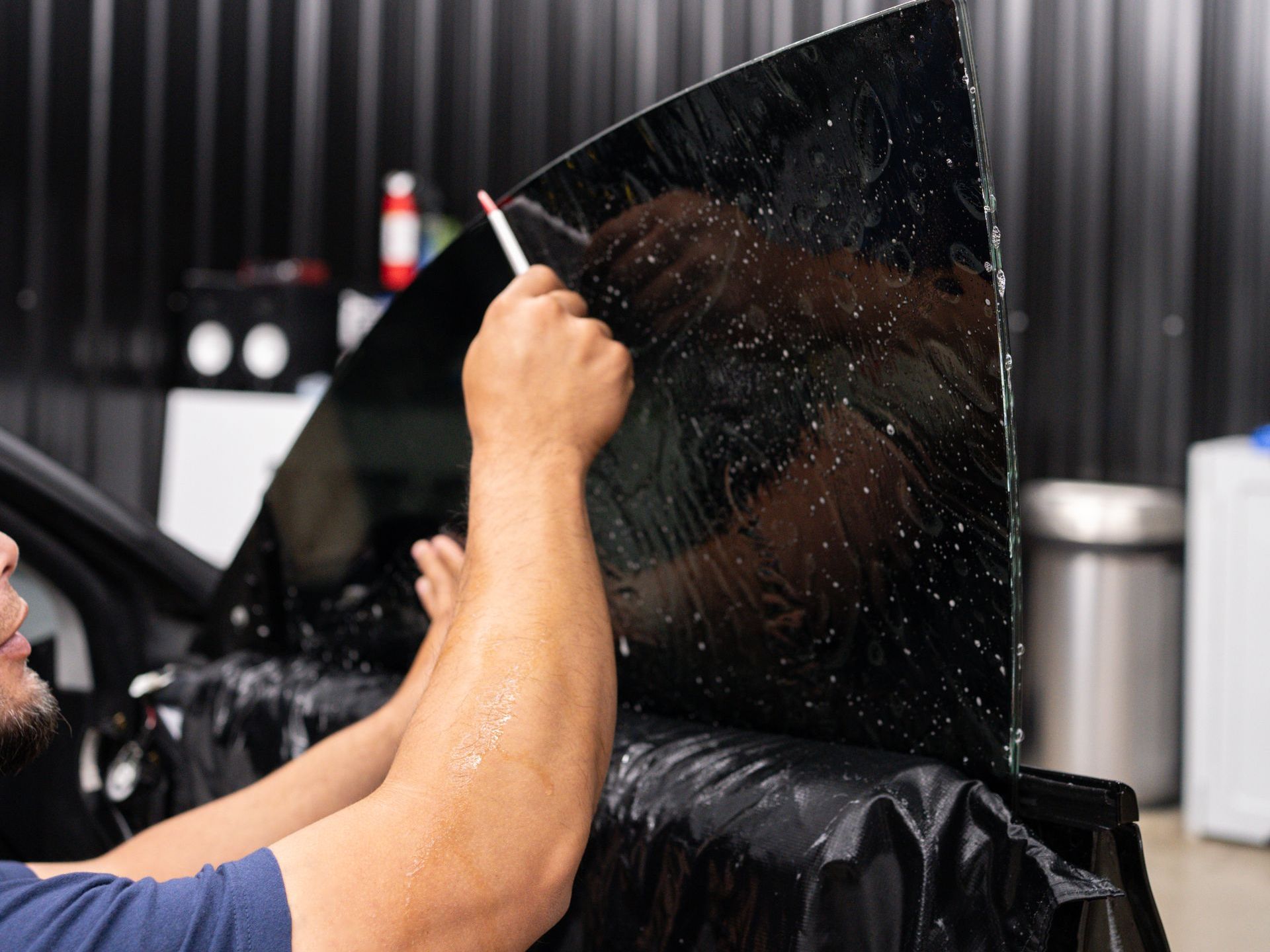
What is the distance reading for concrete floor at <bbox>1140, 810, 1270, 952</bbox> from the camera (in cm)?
221

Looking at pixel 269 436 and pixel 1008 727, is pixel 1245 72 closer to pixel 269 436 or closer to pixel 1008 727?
pixel 269 436

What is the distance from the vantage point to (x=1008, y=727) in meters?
0.72

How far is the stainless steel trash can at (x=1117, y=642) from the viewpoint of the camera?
115 inches

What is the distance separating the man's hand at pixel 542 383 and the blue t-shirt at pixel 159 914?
29cm

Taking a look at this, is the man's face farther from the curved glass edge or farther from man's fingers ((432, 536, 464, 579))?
the curved glass edge

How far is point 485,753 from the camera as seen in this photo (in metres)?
0.63

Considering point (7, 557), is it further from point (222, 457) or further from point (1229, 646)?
point (222, 457)

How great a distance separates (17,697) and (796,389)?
0.53m

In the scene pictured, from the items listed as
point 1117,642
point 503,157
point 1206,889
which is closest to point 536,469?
point 1206,889

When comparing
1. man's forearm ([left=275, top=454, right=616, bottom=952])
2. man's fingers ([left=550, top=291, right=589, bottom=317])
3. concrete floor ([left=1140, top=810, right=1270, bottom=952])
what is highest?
man's fingers ([left=550, top=291, right=589, bottom=317])

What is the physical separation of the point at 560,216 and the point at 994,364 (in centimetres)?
36

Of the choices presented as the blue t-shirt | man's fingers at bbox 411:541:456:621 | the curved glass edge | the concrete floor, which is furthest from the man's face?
the concrete floor

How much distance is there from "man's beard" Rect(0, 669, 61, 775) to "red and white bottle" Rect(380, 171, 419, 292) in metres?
3.14

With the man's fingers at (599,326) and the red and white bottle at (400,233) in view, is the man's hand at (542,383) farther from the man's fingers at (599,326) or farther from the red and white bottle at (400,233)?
the red and white bottle at (400,233)
